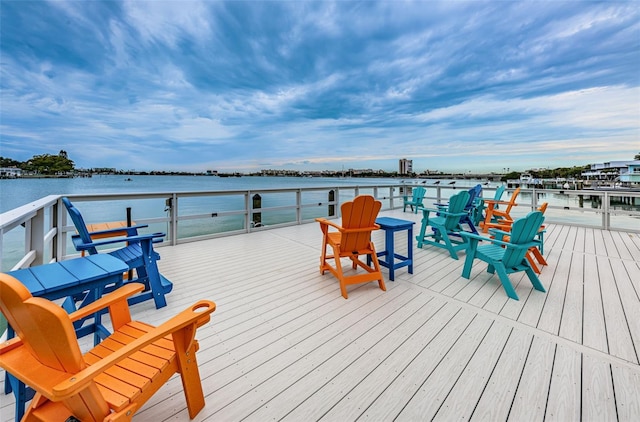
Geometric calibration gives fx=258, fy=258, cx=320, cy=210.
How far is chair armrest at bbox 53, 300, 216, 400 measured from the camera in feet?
2.42

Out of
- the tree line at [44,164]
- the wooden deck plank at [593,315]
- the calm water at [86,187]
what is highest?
the tree line at [44,164]

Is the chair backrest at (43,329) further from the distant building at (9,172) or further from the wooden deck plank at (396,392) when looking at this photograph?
the distant building at (9,172)

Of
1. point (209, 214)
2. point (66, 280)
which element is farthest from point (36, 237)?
point (209, 214)

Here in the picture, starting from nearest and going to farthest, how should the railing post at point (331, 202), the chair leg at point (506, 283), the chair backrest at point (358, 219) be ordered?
1. the chair leg at point (506, 283)
2. the chair backrest at point (358, 219)
3. the railing post at point (331, 202)

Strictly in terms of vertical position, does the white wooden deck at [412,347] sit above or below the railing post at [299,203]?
below

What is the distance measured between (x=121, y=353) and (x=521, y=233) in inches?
129

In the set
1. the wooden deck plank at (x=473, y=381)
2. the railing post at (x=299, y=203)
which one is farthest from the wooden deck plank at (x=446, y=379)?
the railing post at (x=299, y=203)

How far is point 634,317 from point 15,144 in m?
22.5

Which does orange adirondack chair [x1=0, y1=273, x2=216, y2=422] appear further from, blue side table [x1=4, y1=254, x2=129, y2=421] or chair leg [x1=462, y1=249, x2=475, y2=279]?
chair leg [x1=462, y1=249, x2=475, y2=279]

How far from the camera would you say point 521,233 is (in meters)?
2.64

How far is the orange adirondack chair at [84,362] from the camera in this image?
783 mm

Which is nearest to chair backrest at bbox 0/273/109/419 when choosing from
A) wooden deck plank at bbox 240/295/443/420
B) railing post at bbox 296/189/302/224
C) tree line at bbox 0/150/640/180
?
wooden deck plank at bbox 240/295/443/420

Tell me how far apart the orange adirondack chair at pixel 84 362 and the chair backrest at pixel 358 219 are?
5.74 ft

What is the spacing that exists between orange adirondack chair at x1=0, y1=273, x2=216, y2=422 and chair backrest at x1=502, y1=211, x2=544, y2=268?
9.44 ft
